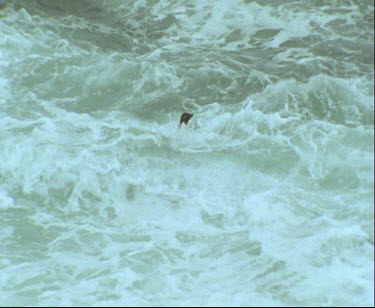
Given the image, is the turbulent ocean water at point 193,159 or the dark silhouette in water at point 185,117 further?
the dark silhouette in water at point 185,117

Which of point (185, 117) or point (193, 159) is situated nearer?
point (193, 159)

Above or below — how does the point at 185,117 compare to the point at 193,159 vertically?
above

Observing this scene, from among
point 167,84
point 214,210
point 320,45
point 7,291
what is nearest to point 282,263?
point 214,210

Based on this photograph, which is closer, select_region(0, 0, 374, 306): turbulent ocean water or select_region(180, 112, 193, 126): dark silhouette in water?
select_region(0, 0, 374, 306): turbulent ocean water

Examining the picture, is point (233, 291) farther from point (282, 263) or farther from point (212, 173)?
point (212, 173)

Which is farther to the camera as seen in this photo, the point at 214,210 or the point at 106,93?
the point at 106,93

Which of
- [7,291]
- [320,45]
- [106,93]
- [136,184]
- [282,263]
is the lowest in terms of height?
[7,291]

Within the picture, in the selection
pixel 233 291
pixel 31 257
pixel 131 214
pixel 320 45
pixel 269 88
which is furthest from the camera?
pixel 320 45

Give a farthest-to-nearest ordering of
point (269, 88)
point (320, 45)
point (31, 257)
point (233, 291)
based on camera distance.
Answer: point (320, 45) → point (269, 88) → point (31, 257) → point (233, 291)
